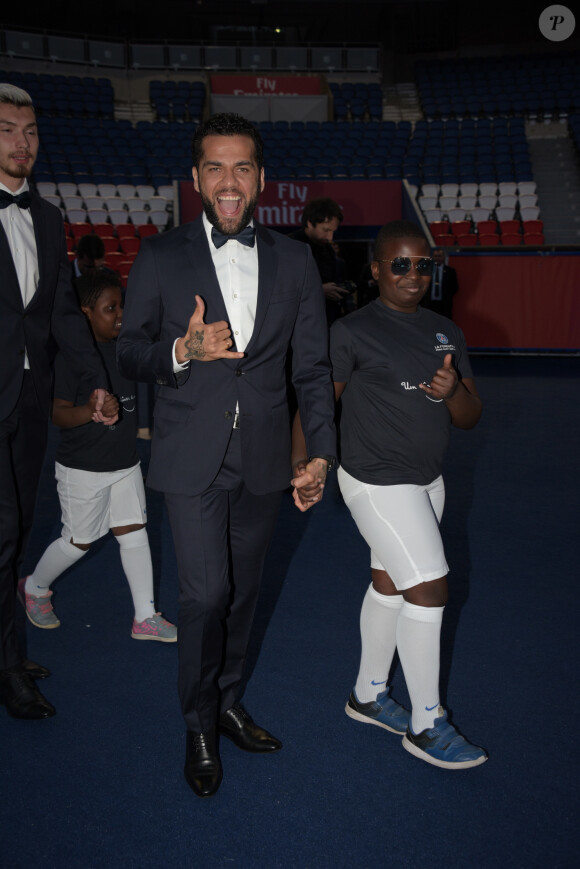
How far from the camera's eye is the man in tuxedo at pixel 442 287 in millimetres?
11922

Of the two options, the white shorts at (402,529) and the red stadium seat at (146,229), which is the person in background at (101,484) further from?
the red stadium seat at (146,229)

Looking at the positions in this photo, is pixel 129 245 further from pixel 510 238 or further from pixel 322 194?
pixel 510 238

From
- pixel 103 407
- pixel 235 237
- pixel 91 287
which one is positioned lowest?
pixel 103 407

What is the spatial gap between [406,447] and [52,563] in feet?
6.01

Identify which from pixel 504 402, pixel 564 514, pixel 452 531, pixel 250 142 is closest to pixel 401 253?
pixel 250 142

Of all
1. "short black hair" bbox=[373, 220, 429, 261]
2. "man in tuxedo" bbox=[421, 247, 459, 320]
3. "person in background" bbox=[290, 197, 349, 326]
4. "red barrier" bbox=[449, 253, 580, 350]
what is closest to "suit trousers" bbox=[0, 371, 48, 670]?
"short black hair" bbox=[373, 220, 429, 261]

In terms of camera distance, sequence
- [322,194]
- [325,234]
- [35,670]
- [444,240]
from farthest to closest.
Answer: [322,194] → [444,240] → [325,234] → [35,670]

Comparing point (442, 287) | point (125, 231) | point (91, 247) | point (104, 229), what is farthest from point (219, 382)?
point (104, 229)

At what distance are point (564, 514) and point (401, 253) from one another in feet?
10.5

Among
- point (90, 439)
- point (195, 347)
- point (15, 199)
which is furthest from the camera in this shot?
point (90, 439)

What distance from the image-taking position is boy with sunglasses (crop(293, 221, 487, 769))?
2.36 metres

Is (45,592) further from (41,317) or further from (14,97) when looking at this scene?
(14,97)

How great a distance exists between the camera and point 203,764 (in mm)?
2297

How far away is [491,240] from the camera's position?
574 inches
